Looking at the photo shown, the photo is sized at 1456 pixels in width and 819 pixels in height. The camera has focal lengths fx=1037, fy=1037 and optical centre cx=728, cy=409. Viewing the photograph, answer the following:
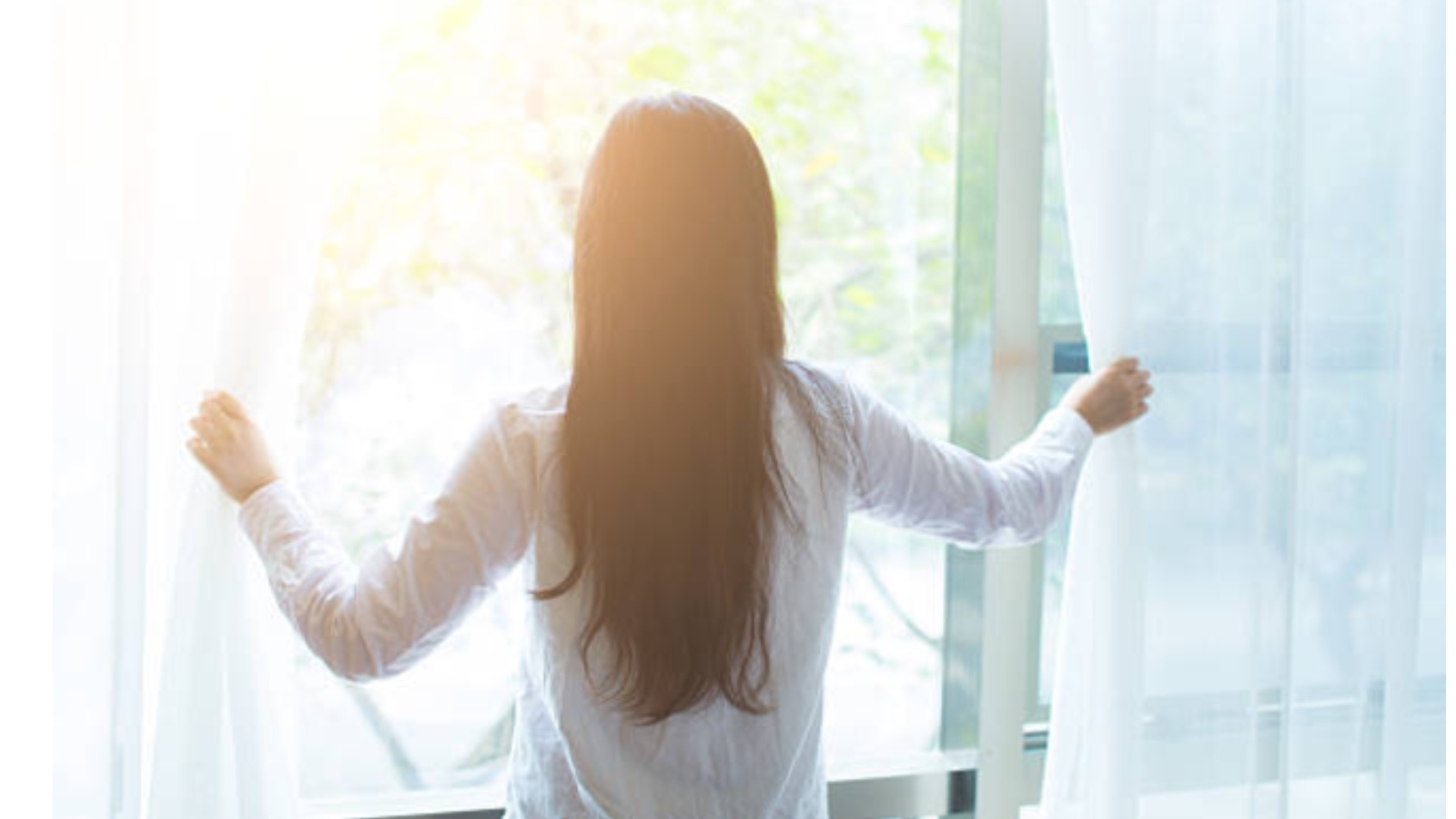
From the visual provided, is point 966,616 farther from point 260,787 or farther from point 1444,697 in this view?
point 260,787

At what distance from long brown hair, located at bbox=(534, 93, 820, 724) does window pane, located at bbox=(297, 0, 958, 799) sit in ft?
1.44

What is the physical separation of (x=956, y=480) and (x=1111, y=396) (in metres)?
0.31

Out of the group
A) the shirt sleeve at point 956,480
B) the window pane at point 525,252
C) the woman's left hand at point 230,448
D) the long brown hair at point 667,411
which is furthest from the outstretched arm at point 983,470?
the woman's left hand at point 230,448

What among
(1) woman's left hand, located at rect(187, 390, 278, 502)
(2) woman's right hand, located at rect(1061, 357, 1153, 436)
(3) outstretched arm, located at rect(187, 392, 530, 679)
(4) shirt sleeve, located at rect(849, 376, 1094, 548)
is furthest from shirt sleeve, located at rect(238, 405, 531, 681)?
(2) woman's right hand, located at rect(1061, 357, 1153, 436)

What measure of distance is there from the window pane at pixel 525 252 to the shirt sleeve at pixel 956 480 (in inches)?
14.8

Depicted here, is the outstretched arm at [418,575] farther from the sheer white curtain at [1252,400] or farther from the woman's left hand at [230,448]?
the sheer white curtain at [1252,400]

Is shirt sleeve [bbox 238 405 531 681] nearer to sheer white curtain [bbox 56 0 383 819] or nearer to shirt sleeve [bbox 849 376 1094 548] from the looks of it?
sheer white curtain [bbox 56 0 383 819]

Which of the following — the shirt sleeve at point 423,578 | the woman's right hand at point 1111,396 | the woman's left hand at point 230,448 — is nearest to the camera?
the shirt sleeve at point 423,578

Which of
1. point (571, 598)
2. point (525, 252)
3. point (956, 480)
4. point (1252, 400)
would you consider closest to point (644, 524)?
point (571, 598)

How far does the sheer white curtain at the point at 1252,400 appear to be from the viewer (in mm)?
1434

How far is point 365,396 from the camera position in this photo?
1486 mm

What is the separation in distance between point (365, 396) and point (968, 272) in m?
0.95

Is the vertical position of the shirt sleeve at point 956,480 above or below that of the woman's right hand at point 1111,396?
below

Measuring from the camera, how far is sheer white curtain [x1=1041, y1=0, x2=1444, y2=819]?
1434 millimetres
